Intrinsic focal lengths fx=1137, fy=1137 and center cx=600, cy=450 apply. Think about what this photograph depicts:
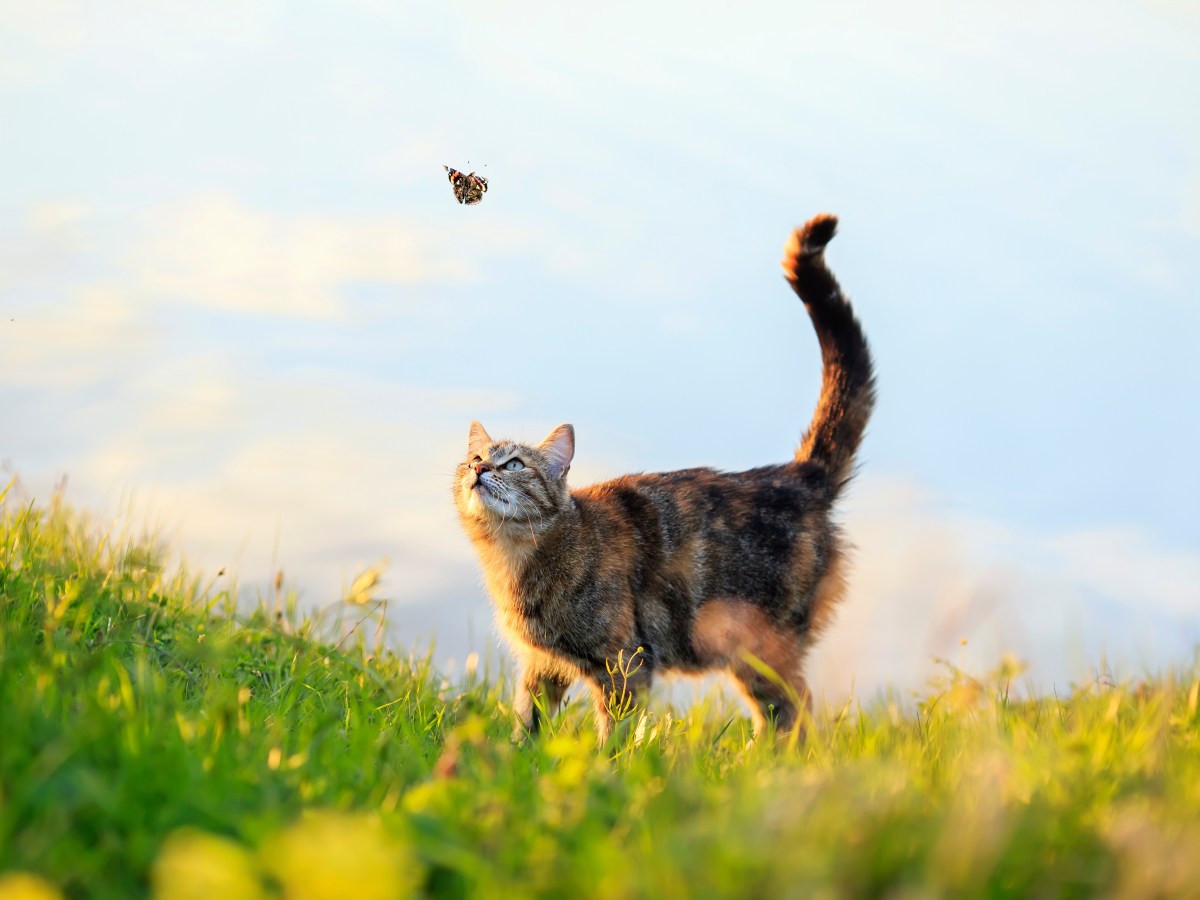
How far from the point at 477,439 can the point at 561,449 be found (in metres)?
0.70

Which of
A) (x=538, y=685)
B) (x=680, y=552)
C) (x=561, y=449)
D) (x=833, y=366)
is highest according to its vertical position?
(x=833, y=366)

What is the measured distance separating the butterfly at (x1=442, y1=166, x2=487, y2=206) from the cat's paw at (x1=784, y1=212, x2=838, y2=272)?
7.64ft

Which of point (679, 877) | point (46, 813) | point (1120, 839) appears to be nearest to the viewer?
point (679, 877)

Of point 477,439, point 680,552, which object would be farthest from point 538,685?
point 477,439

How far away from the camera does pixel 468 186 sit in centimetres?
837

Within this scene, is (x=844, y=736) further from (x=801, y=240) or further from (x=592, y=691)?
(x=801, y=240)

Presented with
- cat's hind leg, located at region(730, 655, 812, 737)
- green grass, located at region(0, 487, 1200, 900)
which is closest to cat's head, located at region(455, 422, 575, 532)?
cat's hind leg, located at region(730, 655, 812, 737)

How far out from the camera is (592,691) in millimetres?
6793

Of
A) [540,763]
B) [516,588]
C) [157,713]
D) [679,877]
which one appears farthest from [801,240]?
[679,877]

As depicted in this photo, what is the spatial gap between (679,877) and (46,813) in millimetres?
1611

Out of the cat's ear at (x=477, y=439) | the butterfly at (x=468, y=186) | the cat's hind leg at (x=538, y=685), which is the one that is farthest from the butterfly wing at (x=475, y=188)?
the cat's hind leg at (x=538, y=685)

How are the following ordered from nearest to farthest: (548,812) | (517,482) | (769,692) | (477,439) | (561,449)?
(548,812)
(517,482)
(561,449)
(769,692)
(477,439)

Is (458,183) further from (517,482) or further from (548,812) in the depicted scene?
(548,812)

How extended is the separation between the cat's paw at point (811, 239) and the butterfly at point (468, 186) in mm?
2329
